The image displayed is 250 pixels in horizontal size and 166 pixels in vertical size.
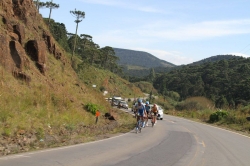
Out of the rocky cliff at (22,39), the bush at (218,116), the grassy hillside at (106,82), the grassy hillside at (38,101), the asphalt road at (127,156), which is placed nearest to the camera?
the asphalt road at (127,156)

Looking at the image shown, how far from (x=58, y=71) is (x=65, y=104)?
4.85 metres

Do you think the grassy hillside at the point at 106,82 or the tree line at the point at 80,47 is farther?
the grassy hillside at the point at 106,82

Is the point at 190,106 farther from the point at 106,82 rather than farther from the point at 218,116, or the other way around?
the point at 106,82

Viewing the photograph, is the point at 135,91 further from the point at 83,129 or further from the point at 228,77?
the point at 83,129

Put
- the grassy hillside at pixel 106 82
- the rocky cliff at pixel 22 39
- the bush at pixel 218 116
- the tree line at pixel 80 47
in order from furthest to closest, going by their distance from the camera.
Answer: the grassy hillside at pixel 106 82
the tree line at pixel 80 47
the bush at pixel 218 116
the rocky cliff at pixel 22 39

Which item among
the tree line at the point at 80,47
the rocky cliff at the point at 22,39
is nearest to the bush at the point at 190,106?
the tree line at the point at 80,47

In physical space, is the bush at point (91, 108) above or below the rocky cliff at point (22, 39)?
below

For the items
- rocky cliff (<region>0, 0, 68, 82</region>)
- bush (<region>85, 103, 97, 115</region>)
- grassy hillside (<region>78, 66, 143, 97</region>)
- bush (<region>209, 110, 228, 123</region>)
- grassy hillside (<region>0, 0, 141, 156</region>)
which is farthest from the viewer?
grassy hillside (<region>78, 66, 143, 97</region>)

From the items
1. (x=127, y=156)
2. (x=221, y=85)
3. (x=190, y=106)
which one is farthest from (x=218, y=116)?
(x=221, y=85)

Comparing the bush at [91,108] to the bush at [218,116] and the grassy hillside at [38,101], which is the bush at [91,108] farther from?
the bush at [218,116]

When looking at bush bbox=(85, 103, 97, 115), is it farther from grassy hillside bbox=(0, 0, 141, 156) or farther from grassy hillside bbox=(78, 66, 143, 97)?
grassy hillside bbox=(78, 66, 143, 97)

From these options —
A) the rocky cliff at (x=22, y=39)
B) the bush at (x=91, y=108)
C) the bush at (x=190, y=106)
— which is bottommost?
the bush at (x=190, y=106)

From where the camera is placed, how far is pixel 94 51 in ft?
299

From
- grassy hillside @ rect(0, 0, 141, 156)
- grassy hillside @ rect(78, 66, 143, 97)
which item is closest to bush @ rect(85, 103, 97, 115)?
A: grassy hillside @ rect(0, 0, 141, 156)
